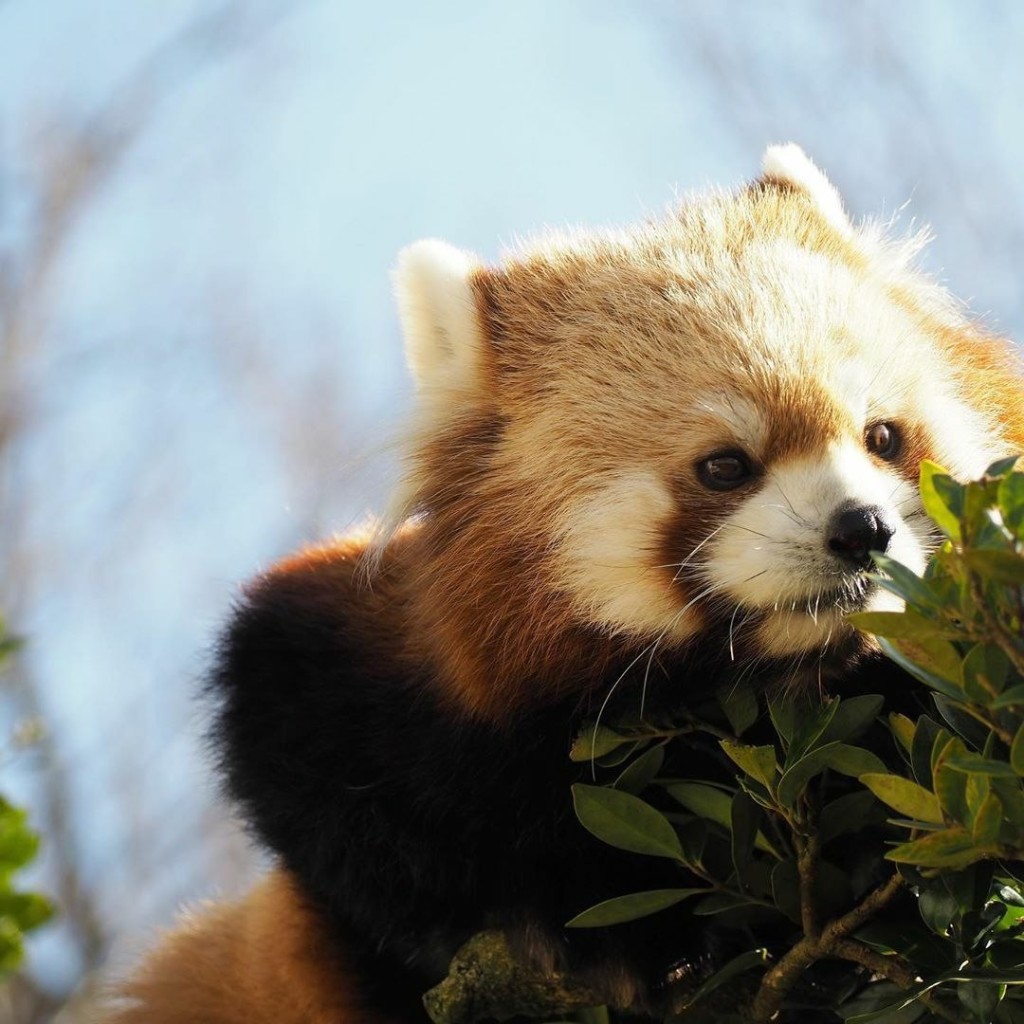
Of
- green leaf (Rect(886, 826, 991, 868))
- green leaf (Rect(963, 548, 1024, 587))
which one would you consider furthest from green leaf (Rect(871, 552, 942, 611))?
green leaf (Rect(886, 826, 991, 868))

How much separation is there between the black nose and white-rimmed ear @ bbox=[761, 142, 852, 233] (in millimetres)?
889

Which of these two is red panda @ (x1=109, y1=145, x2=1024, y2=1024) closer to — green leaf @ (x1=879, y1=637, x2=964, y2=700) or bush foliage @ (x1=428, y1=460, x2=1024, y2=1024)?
bush foliage @ (x1=428, y1=460, x2=1024, y2=1024)

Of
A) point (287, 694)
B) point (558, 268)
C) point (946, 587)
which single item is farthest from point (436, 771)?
point (946, 587)

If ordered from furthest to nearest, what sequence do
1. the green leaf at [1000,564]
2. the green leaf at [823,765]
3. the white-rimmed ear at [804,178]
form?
1. the white-rimmed ear at [804,178]
2. the green leaf at [823,765]
3. the green leaf at [1000,564]

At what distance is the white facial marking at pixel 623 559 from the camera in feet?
6.82

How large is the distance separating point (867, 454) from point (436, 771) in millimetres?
781

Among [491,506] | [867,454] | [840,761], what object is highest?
[491,506]

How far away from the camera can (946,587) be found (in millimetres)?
1377

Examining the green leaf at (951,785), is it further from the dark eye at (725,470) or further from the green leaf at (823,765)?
the dark eye at (725,470)

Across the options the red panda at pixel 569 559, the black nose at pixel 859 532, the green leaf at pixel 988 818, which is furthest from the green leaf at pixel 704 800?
the green leaf at pixel 988 818

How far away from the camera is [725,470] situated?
2.04 meters

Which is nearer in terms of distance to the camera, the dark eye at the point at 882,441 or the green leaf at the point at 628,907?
the green leaf at the point at 628,907

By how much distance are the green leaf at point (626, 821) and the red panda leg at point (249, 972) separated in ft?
2.94

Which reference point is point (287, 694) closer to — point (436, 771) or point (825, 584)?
point (436, 771)
